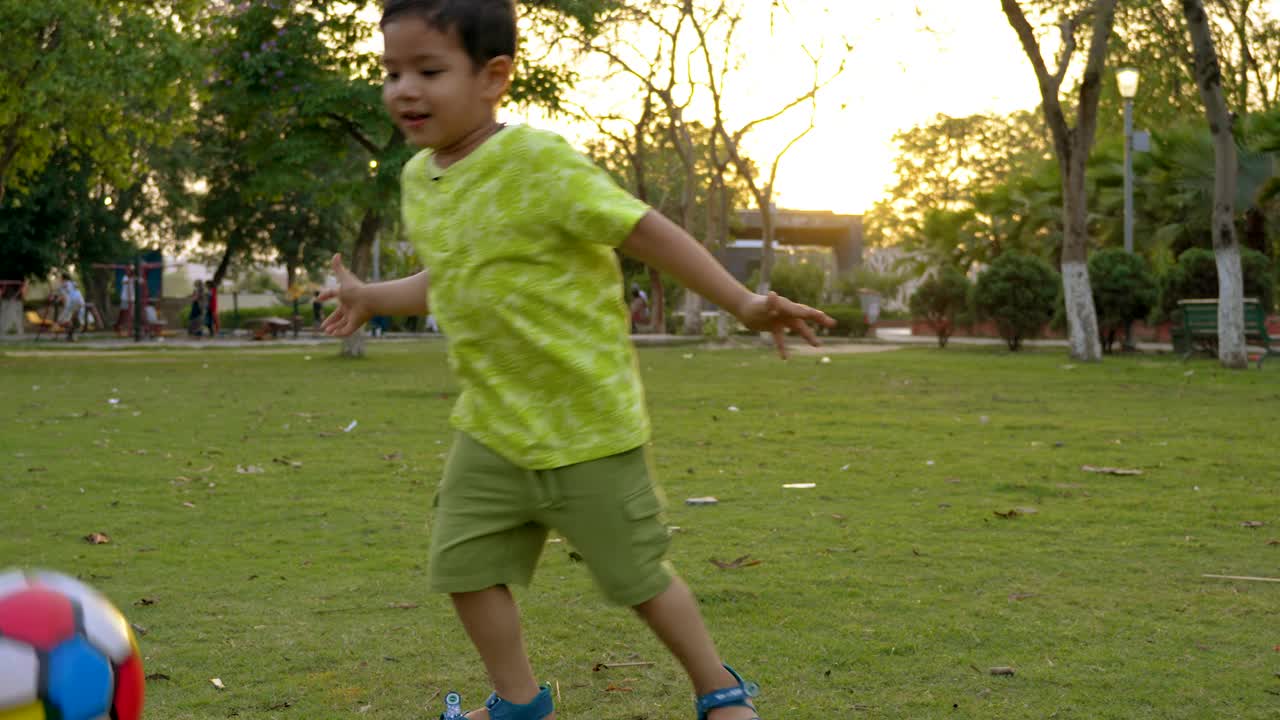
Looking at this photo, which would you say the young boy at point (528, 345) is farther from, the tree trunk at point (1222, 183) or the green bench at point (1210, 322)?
the green bench at point (1210, 322)

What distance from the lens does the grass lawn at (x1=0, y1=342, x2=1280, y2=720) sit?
12.1 feet

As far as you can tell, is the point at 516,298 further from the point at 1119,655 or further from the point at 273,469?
the point at 273,469

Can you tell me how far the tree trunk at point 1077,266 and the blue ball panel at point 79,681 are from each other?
63.9 ft

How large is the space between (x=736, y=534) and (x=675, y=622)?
310 cm

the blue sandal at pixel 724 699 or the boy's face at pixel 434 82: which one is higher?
the boy's face at pixel 434 82

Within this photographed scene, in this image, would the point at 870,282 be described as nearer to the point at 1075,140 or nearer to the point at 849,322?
the point at 849,322

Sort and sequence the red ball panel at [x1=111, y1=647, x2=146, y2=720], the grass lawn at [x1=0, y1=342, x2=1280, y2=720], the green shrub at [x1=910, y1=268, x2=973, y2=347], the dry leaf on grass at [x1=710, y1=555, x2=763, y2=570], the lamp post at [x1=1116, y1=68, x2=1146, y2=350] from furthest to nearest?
1. the green shrub at [x1=910, y1=268, x2=973, y2=347]
2. the lamp post at [x1=1116, y1=68, x2=1146, y2=350]
3. the dry leaf on grass at [x1=710, y1=555, x2=763, y2=570]
4. the grass lawn at [x1=0, y1=342, x2=1280, y2=720]
5. the red ball panel at [x1=111, y1=647, x2=146, y2=720]

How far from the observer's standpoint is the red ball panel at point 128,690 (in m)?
2.66

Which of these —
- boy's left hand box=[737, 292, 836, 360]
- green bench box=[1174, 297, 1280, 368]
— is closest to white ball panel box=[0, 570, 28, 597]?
boy's left hand box=[737, 292, 836, 360]

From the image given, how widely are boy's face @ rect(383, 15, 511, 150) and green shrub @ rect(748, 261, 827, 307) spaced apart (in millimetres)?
40776

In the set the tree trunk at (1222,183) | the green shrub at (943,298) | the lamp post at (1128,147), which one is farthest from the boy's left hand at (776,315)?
the green shrub at (943,298)

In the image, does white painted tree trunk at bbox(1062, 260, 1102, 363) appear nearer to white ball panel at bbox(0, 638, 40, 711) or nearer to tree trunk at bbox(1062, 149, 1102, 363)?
tree trunk at bbox(1062, 149, 1102, 363)

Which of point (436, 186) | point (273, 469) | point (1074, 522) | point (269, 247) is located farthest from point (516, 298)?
point (269, 247)

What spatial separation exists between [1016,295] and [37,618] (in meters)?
25.1
